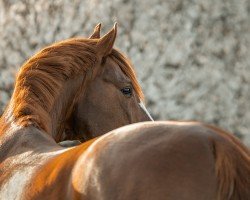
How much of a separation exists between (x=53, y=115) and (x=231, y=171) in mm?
1572

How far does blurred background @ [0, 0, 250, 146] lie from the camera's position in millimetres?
12258

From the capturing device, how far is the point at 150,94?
12.5 meters

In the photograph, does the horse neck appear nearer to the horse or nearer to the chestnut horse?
the horse

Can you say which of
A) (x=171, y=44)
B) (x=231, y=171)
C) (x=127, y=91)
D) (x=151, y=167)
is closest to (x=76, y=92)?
(x=127, y=91)

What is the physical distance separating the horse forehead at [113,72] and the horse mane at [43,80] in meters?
0.19

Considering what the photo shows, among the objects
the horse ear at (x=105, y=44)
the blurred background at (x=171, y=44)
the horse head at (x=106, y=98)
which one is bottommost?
the blurred background at (x=171, y=44)

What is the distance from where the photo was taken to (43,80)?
14.2 ft

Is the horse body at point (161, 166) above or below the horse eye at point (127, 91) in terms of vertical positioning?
above

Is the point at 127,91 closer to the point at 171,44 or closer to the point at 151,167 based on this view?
the point at 151,167

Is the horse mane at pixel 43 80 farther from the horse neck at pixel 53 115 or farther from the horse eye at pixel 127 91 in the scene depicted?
the horse eye at pixel 127 91

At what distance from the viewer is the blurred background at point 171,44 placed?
12.3 metres

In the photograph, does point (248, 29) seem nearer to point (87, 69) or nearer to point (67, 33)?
point (67, 33)

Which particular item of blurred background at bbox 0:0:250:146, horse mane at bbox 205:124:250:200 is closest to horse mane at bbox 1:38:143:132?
horse mane at bbox 205:124:250:200

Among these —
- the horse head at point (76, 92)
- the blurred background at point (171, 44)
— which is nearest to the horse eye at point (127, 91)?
the horse head at point (76, 92)
